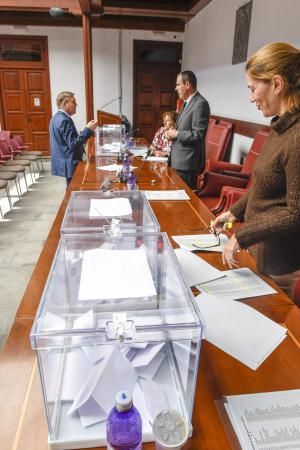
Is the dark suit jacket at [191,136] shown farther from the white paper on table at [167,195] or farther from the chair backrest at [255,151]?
the white paper on table at [167,195]

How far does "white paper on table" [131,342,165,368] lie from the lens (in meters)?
0.76

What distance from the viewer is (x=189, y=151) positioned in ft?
9.48

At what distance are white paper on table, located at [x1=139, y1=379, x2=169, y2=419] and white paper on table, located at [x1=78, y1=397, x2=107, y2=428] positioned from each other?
0.09 meters

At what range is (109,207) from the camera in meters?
1.65

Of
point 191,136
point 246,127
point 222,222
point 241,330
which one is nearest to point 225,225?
A: point 222,222

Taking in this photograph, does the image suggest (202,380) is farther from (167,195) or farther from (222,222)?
(167,195)

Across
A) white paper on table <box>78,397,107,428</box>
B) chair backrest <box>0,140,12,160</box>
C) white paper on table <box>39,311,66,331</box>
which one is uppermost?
white paper on table <box>39,311,66,331</box>

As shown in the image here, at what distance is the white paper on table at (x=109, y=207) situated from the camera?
1.56m

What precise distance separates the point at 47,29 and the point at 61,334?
7.34 metres

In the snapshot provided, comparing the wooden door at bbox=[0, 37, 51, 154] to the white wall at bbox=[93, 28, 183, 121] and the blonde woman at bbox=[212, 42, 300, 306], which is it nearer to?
the white wall at bbox=[93, 28, 183, 121]

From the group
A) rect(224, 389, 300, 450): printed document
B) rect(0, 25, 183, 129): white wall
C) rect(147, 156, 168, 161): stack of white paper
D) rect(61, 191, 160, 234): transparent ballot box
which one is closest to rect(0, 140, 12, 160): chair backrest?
rect(0, 25, 183, 129): white wall

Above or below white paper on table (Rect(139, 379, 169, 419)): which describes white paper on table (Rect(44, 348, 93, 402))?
above

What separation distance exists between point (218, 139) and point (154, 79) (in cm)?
323

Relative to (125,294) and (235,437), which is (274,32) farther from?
(235,437)
